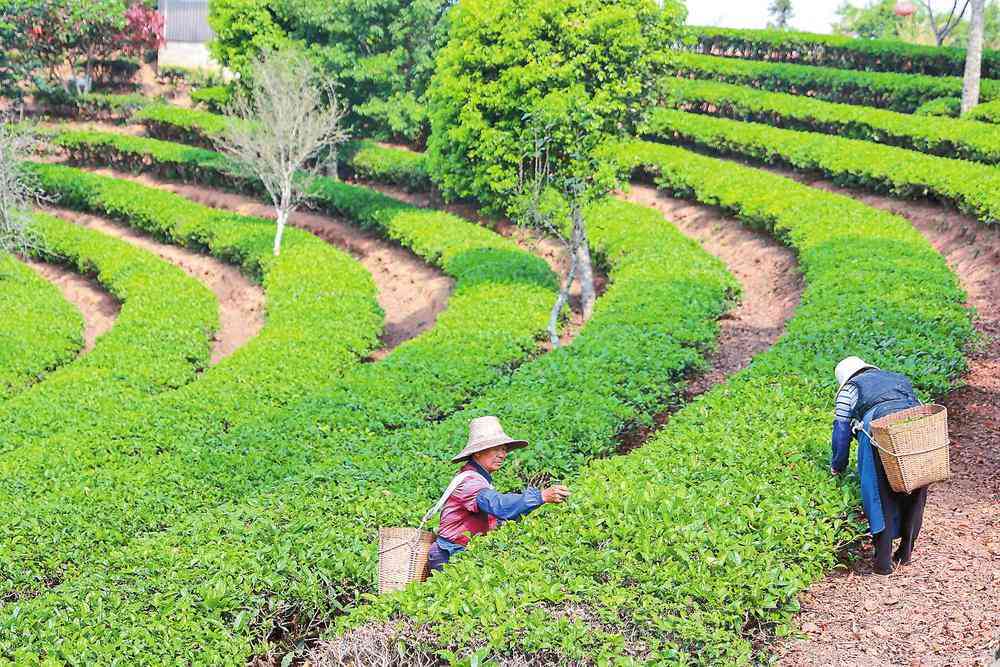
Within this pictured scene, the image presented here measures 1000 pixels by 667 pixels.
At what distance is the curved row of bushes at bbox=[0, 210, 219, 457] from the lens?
43.2 feet

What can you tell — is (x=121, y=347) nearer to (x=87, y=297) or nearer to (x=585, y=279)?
(x=585, y=279)

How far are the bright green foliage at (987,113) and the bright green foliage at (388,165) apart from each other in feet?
46.7

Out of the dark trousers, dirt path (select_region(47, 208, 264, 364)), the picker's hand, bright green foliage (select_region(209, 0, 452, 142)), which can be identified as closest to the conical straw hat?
the picker's hand

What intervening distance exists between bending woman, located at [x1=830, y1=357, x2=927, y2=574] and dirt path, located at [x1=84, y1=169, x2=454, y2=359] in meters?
10.8

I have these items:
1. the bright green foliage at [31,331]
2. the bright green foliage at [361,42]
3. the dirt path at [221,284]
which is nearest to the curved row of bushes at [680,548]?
the bright green foliage at [31,331]

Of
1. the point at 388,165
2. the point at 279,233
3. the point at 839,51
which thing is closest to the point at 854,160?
the point at 279,233

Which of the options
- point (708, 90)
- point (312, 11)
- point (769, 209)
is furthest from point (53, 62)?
point (769, 209)

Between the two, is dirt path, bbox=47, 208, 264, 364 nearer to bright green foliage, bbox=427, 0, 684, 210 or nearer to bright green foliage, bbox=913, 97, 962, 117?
bright green foliage, bbox=427, 0, 684, 210

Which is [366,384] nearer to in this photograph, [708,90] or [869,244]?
[869,244]

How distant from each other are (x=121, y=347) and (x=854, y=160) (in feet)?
50.4

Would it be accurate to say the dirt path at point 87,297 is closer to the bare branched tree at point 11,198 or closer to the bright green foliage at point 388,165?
the bare branched tree at point 11,198

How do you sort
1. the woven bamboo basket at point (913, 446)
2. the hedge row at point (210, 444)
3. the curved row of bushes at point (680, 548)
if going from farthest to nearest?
the hedge row at point (210, 444) < the woven bamboo basket at point (913, 446) < the curved row of bushes at point (680, 548)

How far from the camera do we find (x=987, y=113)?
24375 mm

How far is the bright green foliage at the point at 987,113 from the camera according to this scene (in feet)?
79.0
